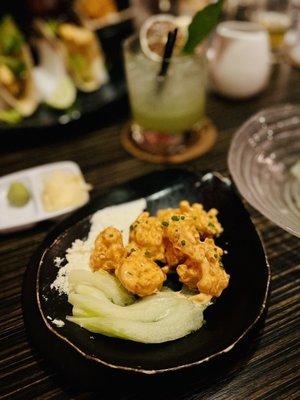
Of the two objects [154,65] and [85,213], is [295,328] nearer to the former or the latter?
[85,213]

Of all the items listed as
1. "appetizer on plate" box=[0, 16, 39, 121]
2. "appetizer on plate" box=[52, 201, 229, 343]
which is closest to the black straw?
"appetizer on plate" box=[52, 201, 229, 343]

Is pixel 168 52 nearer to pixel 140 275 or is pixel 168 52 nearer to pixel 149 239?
pixel 149 239

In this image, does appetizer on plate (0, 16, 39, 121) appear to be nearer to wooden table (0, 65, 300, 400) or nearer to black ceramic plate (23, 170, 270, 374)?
wooden table (0, 65, 300, 400)

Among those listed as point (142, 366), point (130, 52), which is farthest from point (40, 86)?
point (142, 366)

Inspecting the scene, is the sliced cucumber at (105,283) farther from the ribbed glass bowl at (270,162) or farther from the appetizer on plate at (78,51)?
the appetizer on plate at (78,51)

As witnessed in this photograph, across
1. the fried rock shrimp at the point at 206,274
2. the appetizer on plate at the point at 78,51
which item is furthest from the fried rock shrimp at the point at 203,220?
the appetizer on plate at the point at 78,51

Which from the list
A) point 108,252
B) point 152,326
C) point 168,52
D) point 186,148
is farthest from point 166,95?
point 152,326

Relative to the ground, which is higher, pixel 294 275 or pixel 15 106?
pixel 15 106

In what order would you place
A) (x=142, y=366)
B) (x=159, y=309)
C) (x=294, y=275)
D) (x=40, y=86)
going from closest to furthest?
(x=142, y=366) < (x=159, y=309) < (x=294, y=275) < (x=40, y=86)
